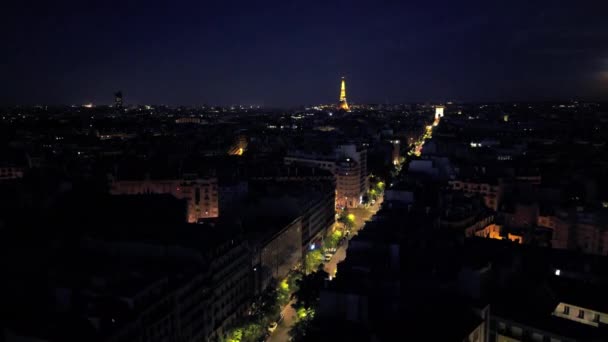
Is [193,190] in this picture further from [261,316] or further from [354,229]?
[261,316]

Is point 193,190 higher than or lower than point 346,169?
lower

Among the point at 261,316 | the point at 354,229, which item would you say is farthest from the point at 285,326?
the point at 354,229

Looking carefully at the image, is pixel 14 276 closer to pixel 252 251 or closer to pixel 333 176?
pixel 252 251

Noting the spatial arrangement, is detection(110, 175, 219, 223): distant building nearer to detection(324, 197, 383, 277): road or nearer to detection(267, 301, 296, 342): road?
detection(324, 197, 383, 277): road

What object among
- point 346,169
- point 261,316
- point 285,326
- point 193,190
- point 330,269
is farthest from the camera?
point 346,169

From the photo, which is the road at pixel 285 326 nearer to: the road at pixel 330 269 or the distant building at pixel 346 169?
the road at pixel 330 269

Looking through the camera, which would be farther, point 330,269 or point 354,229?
point 354,229

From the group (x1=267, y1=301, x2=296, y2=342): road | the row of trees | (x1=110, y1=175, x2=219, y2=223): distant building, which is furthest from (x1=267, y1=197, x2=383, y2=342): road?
(x1=110, y1=175, x2=219, y2=223): distant building

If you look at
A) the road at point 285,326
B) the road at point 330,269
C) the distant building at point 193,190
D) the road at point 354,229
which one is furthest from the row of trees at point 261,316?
the distant building at point 193,190
